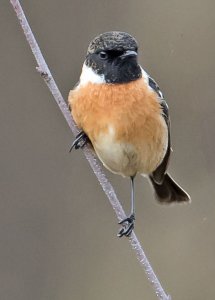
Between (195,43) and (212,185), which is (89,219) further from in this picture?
(195,43)

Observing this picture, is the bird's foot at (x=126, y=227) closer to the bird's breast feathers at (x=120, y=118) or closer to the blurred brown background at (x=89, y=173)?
the bird's breast feathers at (x=120, y=118)

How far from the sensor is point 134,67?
6.09 m

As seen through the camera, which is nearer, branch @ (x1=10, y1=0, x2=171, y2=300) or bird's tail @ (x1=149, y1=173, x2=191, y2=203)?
branch @ (x1=10, y1=0, x2=171, y2=300)

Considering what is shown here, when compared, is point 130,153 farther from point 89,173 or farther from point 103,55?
point 89,173

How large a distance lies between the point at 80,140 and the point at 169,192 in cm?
Answer: 130

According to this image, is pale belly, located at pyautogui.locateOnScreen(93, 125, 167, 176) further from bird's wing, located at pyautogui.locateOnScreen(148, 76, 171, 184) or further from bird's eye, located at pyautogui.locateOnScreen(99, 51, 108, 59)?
bird's eye, located at pyautogui.locateOnScreen(99, 51, 108, 59)

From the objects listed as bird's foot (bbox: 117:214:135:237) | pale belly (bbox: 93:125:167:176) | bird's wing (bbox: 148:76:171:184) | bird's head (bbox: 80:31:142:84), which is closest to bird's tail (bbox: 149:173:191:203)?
bird's wing (bbox: 148:76:171:184)

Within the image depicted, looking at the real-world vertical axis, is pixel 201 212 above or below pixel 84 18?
below

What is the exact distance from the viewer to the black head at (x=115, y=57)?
593cm

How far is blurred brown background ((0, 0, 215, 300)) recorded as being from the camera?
29.1 feet

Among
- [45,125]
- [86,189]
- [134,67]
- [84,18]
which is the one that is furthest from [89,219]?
[134,67]

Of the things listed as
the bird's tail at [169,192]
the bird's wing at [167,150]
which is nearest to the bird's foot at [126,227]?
the bird's wing at [167,150]

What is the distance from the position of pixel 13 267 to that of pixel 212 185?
1.94 metres

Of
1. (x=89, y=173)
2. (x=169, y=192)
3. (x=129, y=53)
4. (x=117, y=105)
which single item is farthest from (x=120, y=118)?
(x=89, y=173)
